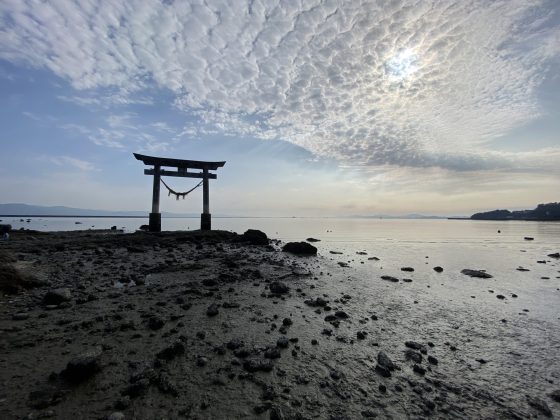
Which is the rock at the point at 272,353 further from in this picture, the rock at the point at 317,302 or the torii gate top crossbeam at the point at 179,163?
the torii gate top crossbeam at the point at 179,163

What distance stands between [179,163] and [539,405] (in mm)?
30589

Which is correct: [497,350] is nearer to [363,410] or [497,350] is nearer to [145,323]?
[363,410]

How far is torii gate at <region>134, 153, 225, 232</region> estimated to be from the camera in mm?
27938

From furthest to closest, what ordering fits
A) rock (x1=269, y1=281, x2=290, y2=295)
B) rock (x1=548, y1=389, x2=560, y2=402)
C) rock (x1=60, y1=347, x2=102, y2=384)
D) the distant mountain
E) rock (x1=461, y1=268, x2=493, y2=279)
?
1. the distant mountain
2. rock (x1=461, y1=268, x2=493, y2=279)
3. rock (x1=269, y1=281, x2=290, y2=295)
4. rock (x1=548, y1=389, x2=560, y2=402)
5. rock (x1=60, y1=347, x2=102, y2=384)

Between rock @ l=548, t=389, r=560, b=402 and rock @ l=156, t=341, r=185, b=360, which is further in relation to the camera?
rock @ l=156, t=341, r=185, b=360

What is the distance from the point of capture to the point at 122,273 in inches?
476

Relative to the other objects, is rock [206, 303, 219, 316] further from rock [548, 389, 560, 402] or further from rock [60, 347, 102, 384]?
rock [548, 389, 560, 402]

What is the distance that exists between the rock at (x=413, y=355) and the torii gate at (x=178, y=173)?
26613mm

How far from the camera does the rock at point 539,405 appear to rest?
454 cm

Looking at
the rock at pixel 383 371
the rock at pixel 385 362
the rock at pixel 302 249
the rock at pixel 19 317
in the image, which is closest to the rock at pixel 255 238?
the rock at pixel 302 249

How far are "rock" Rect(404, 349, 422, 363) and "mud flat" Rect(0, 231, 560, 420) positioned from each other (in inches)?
1.7

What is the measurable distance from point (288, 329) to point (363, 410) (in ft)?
10.2

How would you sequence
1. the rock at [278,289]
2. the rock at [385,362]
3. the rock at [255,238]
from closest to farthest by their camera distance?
the rock at [385,362] < the rock at [278,289] < the rock at [255,238]

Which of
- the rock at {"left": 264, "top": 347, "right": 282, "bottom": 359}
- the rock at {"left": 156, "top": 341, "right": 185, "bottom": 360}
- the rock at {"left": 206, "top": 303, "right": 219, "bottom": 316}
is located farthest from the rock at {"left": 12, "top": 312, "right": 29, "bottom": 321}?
the rock at {"left": 264, "top": 347, "right": 282, "bottom": 359}
